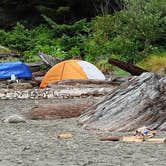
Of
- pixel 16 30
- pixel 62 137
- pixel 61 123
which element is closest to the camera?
pixel 62 137

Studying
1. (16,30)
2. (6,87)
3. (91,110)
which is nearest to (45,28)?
(16,30)

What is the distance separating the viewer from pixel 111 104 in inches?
414

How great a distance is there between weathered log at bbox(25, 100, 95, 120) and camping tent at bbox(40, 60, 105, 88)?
5312 mm

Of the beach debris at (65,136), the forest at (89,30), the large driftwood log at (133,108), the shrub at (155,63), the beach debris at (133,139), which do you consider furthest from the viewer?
the forest at (89,30)

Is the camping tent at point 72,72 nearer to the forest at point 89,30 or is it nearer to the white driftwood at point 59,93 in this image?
the white driftwood at point 59,93

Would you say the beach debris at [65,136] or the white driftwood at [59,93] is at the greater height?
the beach debris at [65,136]

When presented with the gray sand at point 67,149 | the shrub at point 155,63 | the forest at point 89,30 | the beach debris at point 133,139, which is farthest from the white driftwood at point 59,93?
the beach debris at point 133,139

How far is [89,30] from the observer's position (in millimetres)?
30672

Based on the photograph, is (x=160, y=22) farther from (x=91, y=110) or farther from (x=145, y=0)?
(x=91, y=110)

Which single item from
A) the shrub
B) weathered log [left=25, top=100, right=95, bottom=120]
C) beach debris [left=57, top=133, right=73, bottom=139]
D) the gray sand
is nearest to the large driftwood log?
the gray sand

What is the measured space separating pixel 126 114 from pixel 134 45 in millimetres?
16175

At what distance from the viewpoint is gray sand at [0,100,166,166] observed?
6914 millimetres

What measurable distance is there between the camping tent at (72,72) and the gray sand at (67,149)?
8.00 meters

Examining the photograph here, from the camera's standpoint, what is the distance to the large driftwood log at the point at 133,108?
9.92m
